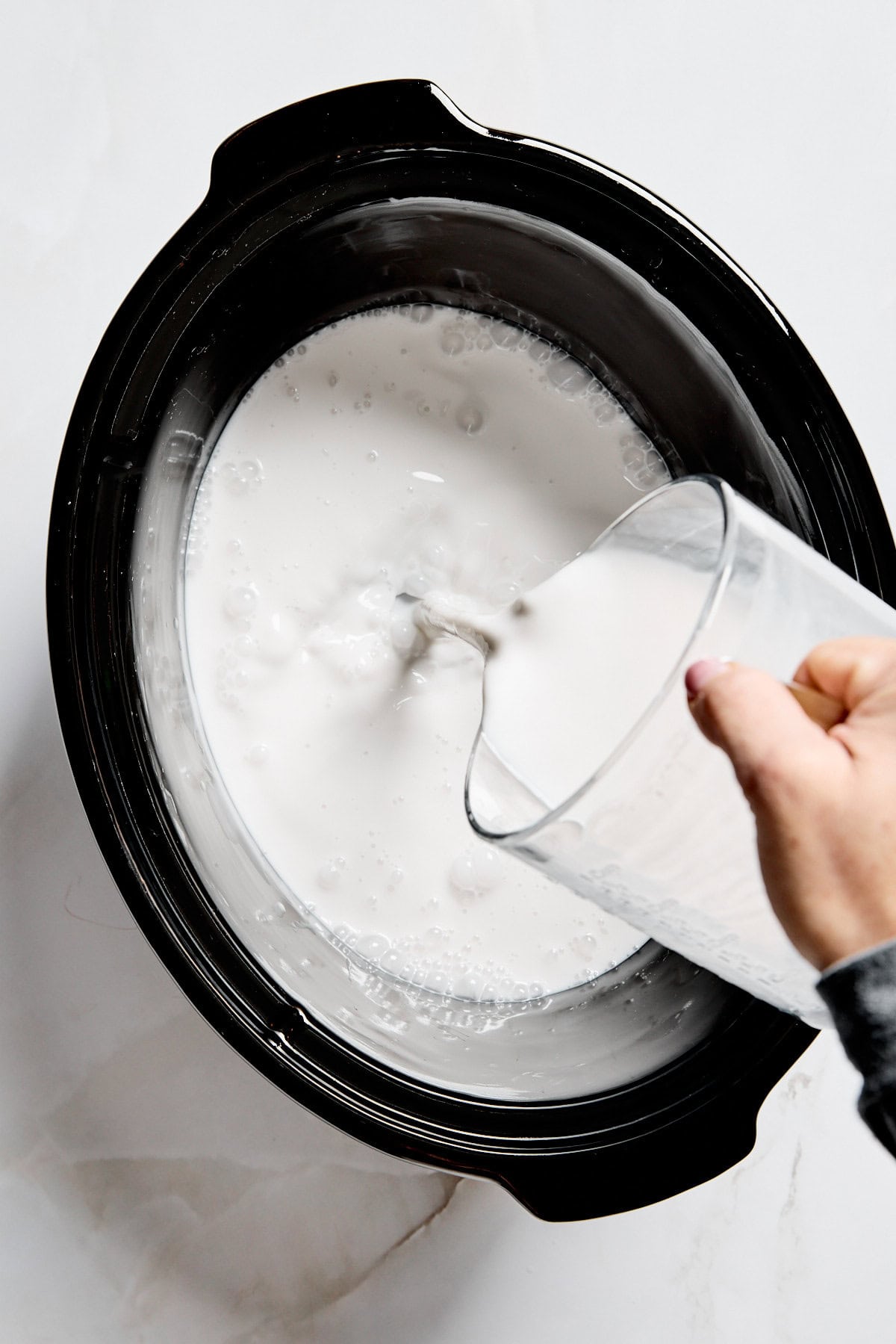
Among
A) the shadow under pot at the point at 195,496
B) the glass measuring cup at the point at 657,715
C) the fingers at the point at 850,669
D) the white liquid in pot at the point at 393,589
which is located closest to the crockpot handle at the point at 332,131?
the shadow under pot at the point at 195,496

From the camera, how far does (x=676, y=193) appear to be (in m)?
0.90

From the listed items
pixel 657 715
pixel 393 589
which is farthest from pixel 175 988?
pixel 657 715

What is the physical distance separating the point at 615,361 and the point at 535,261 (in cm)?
10

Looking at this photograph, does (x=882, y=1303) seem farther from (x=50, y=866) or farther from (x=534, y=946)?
(x=50, y=866)

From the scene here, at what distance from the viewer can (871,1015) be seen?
425mm

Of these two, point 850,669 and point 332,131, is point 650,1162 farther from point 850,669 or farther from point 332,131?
point 332,131

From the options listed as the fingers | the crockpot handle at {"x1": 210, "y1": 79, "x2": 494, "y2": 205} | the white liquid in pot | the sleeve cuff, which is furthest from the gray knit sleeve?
the crockpot handle at {"x1": 210, "y1": 79, "x2": 494, "y2": 205}

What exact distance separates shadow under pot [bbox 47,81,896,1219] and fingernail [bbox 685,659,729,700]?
318 millimetres

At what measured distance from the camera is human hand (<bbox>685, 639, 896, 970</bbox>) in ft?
1.40

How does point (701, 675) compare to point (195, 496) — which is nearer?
point (701, 675)

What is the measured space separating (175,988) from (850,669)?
0.56m

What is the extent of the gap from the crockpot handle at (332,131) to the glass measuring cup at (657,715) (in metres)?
0.28

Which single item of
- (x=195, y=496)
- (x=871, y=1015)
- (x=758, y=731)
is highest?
(x=195, y=496)

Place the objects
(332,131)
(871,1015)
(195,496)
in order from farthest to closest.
→ (195,496) → (332,131) → (871,1015)
